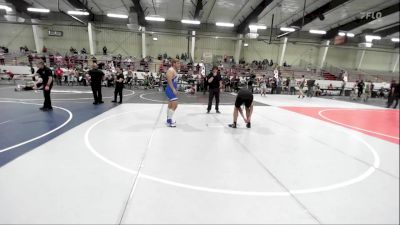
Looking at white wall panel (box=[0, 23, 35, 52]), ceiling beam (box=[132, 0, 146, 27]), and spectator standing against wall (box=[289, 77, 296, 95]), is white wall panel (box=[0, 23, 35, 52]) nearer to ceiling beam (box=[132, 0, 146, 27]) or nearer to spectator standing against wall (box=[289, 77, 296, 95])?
ceiling beam (box=[132, 0, 146, 27])

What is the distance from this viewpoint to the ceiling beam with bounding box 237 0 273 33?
66.5 ft

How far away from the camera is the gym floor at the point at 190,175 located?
2.45m

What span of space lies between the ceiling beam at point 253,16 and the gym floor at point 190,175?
17.1m

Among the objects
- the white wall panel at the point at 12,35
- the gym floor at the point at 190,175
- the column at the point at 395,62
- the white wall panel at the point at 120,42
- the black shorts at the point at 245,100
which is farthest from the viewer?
the white wall panel at the point at 120,42

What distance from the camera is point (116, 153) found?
14.2 feet

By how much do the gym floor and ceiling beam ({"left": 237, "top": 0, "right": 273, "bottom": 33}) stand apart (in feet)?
56.0

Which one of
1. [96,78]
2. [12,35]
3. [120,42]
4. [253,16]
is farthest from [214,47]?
[12,35]

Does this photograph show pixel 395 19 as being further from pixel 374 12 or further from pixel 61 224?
pixel 61 224

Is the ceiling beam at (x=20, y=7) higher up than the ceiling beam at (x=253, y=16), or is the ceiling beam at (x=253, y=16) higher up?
the ceiling beam at (x=253, y=16)

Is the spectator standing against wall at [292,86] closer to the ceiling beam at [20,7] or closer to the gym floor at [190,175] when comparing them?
the gym floor at [190,175]

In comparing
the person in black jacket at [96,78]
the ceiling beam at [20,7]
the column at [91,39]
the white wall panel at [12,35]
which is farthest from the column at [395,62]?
the column at [91,39]

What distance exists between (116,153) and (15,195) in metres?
1.67

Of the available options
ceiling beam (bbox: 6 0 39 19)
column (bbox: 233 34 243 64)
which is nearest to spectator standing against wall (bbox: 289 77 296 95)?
column (bbox: 233 34 243 64)

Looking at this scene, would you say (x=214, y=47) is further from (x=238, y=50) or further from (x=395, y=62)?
(x=395, y=62)
